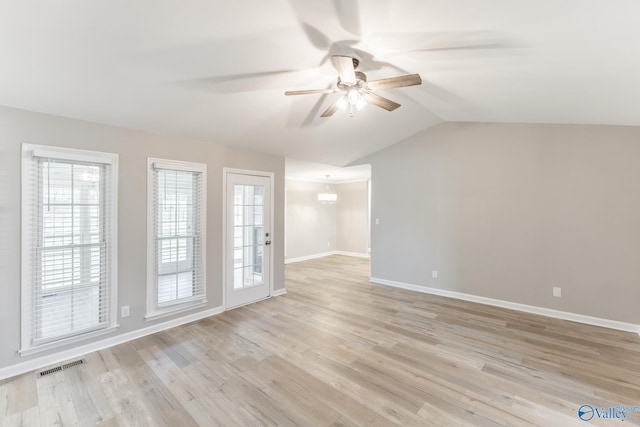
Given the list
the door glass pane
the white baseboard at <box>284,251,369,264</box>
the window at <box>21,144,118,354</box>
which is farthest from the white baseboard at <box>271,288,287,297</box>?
the white baseboard at <box>284,251,369,264</box>

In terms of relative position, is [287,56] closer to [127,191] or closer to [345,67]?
[345,67]

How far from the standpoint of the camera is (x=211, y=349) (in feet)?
10.1

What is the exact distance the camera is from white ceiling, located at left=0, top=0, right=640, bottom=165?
177 cm

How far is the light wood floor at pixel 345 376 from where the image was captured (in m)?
2.11

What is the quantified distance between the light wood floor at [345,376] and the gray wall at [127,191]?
543 millimetres

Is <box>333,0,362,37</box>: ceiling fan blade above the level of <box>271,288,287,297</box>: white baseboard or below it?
above

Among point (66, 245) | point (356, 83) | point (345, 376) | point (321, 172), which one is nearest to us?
point (356, 83)

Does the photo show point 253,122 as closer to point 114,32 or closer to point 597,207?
point 114,32

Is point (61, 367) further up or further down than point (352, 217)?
further down

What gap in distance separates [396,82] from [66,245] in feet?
11.8
